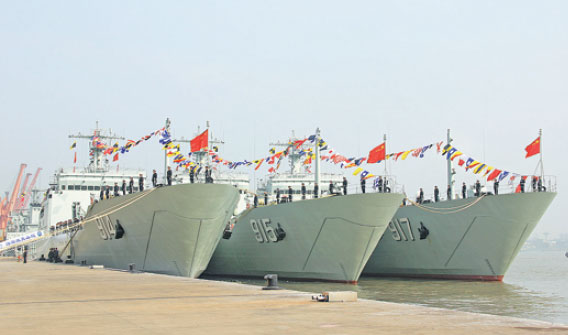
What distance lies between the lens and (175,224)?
17.9 metres

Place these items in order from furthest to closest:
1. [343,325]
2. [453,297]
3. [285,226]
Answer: [285,226]
[453,297]
[343,325]

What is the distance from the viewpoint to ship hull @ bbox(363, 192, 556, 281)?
20281mm

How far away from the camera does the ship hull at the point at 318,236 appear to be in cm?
1809

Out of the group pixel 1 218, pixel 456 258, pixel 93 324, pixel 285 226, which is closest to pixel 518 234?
pixel 456 258

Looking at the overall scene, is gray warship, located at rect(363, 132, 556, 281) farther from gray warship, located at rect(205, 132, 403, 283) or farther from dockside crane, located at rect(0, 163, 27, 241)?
dockside crane, located at rect(0, 163, 27, 241)

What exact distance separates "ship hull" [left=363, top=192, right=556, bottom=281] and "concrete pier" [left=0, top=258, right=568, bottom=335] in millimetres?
12807

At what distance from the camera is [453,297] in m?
15.4

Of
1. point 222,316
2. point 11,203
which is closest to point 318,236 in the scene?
point 222,316

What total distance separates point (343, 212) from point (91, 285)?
8.52m

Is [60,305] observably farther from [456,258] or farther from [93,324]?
[456,258]

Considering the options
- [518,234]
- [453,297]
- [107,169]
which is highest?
[107,169]

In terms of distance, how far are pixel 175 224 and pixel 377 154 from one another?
6.75m

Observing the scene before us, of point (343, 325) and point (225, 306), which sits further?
point (225, 306)

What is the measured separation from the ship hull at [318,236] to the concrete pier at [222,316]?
8457 mm
